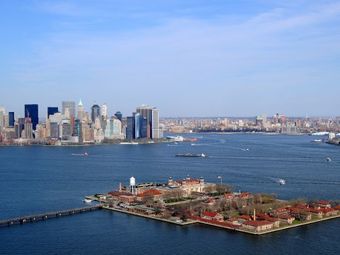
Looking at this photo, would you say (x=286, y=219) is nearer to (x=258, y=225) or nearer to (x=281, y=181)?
(x=258, y=225)

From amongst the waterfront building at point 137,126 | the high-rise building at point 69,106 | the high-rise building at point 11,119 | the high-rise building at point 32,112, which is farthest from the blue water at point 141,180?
the high-rise building at point 69,106

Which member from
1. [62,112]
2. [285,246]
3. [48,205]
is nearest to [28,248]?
[48,205]

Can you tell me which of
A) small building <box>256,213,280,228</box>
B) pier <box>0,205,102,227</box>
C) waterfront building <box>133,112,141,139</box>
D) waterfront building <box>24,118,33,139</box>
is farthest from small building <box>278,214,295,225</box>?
waterfront building <box>24,118,33,139</box>

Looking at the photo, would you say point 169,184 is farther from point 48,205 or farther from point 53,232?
point 53,232

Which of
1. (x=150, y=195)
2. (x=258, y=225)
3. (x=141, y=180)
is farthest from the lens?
A: (x=141, y=180)

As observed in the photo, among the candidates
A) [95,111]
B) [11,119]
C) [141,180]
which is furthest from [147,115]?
[141,180]

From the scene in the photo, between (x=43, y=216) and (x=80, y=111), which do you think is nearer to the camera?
(x=43, y=216)

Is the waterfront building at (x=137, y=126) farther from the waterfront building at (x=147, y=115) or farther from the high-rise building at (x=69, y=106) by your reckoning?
the high-rise building at (x=69, y=106)
